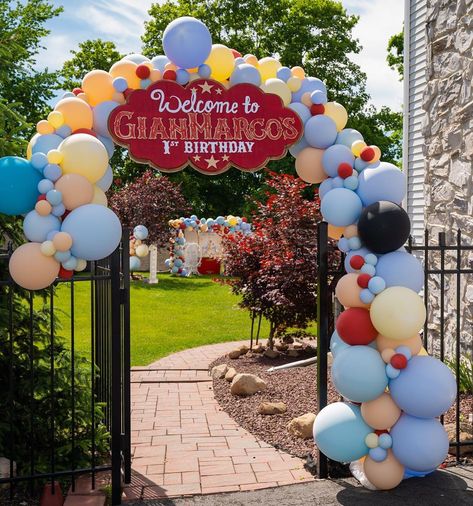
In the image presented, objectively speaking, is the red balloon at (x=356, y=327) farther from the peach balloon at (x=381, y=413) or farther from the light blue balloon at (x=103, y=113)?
the light blue balloon at (x=103, y=113)

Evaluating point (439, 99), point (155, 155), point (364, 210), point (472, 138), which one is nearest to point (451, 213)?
point (472, 138)

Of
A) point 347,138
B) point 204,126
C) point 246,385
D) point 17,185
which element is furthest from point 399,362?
point 246,385

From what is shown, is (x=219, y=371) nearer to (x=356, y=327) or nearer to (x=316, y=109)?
(x=356, y=327)

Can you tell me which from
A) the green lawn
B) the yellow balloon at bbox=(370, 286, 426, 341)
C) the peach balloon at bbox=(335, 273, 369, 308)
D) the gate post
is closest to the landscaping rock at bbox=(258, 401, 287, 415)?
the gate post

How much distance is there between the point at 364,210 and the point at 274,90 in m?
1.14

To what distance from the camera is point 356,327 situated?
14.4 ft

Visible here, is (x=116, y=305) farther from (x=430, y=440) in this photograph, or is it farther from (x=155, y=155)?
(x=430, y=440)

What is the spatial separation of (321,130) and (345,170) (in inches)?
14.4

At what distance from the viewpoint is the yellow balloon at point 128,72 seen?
4465 mm

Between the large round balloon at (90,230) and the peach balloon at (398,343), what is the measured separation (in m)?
2.05

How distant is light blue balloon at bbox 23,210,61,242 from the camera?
3.98 m

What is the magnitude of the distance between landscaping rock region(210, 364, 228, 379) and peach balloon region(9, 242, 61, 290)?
4556 millimetres

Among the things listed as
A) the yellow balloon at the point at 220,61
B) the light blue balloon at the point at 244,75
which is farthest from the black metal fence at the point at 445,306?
the yellow balloon at the point at 220,61

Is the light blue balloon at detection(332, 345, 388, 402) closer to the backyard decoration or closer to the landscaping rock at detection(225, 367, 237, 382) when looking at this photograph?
the landscaping rock at detection(225, 367, 237, 382)
